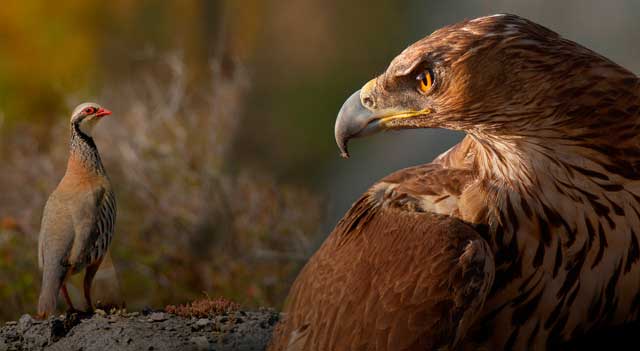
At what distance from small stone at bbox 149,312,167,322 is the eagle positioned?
0.95 m

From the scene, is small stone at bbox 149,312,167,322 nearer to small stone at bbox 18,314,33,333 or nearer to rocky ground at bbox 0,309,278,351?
rocky ground at bbox 0,309,278,351

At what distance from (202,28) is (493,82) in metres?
5.13

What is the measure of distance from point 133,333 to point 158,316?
0.19m

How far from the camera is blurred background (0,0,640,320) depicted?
516 centimetres

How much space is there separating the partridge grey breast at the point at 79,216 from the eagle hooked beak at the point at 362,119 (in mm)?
1001

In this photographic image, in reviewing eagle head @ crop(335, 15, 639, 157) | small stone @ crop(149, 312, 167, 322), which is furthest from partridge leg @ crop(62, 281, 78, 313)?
eagle head @ crop(335, 15, 639, 157)

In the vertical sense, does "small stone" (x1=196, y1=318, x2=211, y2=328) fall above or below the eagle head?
below

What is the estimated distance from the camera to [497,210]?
8.10 ft

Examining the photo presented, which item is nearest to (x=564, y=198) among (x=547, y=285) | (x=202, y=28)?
(x=547, y=285)

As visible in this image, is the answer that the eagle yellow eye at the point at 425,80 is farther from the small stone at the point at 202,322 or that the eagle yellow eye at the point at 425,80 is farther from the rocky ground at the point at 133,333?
the small stone at the point at 202,322

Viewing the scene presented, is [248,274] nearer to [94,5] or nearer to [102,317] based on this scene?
[102,317]

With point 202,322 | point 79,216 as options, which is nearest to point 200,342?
point 202,322

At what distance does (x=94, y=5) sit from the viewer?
7.65 meters

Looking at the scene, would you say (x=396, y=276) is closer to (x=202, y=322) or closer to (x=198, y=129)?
(x=202, y=322)
